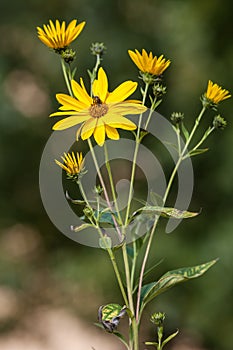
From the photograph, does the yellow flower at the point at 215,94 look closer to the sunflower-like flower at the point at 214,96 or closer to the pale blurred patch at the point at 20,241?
the sunflower-like flower at the point at 214,96

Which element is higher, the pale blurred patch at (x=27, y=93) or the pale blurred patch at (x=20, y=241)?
the pale blurred patch at (x=27, y=93)

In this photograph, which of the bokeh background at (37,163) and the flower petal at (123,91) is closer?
the flower petal at (123,91)

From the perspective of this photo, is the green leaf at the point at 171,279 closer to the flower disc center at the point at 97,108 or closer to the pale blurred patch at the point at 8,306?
the flower disc center at the point at 97,108

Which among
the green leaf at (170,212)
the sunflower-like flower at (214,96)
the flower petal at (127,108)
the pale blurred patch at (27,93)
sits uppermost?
the pale blurred patch at (27,93)

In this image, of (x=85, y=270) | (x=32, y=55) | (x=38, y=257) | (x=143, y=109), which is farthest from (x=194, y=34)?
(x=143, y=109)

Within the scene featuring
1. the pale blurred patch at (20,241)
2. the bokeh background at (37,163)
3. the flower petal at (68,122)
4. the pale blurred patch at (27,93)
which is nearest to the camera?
the flower petal at (68,122)

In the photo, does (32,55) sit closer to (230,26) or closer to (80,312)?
(230,26)

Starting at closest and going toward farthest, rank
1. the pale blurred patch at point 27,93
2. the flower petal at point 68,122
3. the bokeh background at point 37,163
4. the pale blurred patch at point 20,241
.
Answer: the flower petal at point 68,122, the bokeh background at point 37,163, the pale blurred patch at point 27,93, the pale blurred patch at point 20,241

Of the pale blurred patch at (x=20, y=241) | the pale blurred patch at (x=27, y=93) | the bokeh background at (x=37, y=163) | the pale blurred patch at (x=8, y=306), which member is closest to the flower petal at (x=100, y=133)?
the bokeh background at (x=37, y=163)
